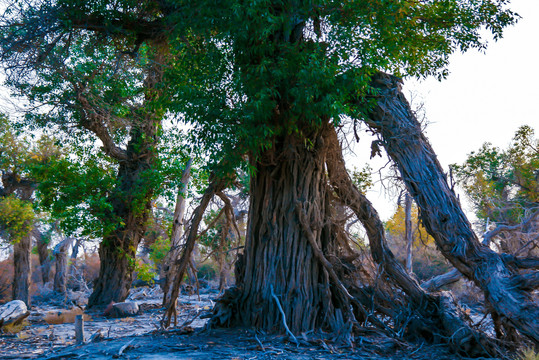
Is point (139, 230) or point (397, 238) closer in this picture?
point (139, 230)

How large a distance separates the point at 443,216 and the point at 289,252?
97.0 inches

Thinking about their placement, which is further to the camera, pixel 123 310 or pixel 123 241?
pixel 123 241

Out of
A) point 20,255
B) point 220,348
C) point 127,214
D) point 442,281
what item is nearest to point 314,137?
point 220,348

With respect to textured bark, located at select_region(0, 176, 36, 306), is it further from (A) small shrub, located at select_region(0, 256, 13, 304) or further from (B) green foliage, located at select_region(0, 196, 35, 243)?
(A) small shrub, located at select_region(0, 256, 13, 304)

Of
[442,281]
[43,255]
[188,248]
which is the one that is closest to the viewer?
[188,248]

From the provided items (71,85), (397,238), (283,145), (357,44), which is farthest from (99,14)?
(397,238)

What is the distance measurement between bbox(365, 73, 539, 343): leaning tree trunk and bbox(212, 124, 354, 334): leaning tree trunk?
51.0 inches

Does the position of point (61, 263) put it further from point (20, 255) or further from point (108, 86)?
point (108, 86)

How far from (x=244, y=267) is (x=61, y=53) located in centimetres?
583

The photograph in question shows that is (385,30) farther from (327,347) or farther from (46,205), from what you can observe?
(46,205)

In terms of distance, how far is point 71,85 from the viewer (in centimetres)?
1193

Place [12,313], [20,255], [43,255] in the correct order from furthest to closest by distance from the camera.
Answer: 1. [43,255]
2. [20,255]
3. [12,313]

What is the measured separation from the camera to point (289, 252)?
7281 millimetres

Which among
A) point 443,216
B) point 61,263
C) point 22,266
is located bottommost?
point 22,266
